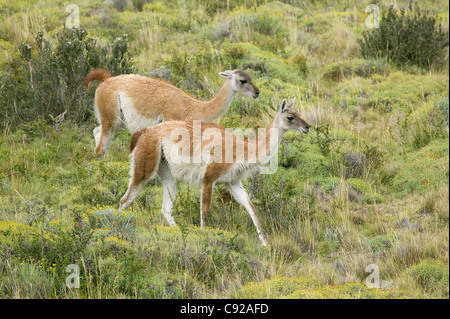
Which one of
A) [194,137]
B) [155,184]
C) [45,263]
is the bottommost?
[155,184]

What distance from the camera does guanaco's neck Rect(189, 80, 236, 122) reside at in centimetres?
980

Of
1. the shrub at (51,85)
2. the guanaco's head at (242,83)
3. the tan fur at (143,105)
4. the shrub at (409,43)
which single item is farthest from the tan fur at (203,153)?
the shrub at (409,43)

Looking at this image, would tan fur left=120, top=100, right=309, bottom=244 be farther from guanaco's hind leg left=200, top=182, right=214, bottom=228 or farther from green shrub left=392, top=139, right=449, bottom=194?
green shrub left=392, top=139, right=449, bottom=194

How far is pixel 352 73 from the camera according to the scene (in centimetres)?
1326

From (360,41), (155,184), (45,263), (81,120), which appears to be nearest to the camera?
(45,263)

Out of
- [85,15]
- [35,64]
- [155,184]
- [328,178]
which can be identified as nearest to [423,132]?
[328,178]

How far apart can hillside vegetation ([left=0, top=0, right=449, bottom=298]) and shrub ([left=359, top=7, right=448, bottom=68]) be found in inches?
1.4

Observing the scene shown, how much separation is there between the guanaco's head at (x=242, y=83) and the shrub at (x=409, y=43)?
4.62m

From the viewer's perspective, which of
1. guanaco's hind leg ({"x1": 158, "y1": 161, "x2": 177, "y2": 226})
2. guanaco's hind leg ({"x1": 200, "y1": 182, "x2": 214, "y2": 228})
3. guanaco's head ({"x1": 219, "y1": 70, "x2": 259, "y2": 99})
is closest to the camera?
guanaco's hind leg ({"x1": 200, "y1": 182, "x2": 214, "y2": 228})

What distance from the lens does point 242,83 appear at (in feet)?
33.2

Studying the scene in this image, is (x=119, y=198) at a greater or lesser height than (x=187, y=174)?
lesser

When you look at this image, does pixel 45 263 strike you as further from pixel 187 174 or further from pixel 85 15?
pixel 85 15

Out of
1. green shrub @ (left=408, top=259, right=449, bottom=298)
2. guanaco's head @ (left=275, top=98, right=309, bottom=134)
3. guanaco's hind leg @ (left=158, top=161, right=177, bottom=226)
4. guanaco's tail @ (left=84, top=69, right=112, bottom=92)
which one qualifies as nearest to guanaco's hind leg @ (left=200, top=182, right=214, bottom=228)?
guanaco's hind leg @ (left=158, top=161, right=177, bottom=226)

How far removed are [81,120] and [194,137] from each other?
409 cm
